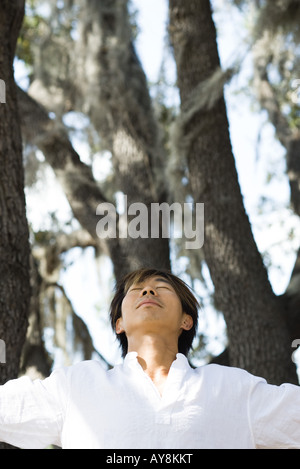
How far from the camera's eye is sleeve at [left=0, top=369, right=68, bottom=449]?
1557mm

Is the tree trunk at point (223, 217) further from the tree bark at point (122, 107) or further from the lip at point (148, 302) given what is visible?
the lip at point (148, 302)

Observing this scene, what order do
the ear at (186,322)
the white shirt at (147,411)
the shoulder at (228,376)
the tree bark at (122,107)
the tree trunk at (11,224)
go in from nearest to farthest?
the white shirt at (147,411) → the shoulder at (228,376) → the ear at (186,322) → the tree trunk at (11,224) → the tree bark at (122,107)

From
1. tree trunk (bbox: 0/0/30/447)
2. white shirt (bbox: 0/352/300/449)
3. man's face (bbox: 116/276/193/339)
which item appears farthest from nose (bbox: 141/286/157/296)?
tree trunk (bbox: 0/0/30/447)

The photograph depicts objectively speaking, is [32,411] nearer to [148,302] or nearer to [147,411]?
[147,411]

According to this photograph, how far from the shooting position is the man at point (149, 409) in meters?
1.48

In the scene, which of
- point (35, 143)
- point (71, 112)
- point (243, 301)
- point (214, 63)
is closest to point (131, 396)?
point (243, 301)

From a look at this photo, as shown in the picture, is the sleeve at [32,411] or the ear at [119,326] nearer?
the sleeve at [32,411]

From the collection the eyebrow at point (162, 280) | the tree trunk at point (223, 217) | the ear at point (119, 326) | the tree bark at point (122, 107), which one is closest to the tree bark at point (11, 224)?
the ear at point (119, 326)

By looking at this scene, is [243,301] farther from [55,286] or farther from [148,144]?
[55,286]

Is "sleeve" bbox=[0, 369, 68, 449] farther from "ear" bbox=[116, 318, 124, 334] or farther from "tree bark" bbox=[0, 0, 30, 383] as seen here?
"tree bark" bbox=[0, 0, 30, 383]

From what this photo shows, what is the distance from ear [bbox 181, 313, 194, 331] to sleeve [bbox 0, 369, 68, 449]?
1.42 ft

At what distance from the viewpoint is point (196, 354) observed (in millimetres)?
5898

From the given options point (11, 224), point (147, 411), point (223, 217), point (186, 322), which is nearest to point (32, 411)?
point (147, 411)

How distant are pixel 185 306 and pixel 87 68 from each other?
3203 mm
